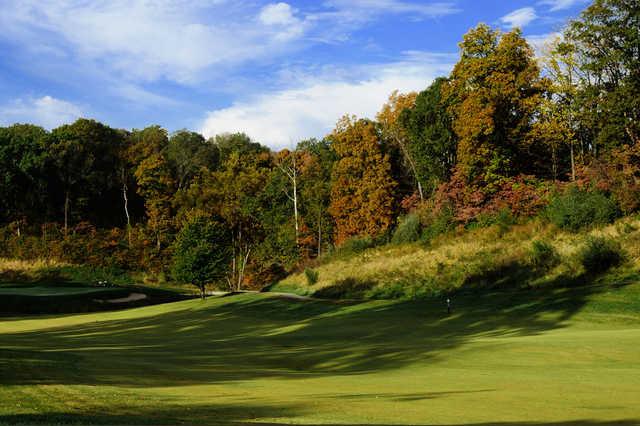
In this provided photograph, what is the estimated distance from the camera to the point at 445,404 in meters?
10.8

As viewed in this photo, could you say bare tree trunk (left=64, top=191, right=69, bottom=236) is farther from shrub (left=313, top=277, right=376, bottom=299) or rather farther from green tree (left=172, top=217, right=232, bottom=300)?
shrub (left=313, top=277, right=376, bottom=299)

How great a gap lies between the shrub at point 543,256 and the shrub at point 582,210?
11.8 ft

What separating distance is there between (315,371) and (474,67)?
41.3m

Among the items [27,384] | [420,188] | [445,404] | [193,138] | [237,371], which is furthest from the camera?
[193,138]

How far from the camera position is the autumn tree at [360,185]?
61.2 m

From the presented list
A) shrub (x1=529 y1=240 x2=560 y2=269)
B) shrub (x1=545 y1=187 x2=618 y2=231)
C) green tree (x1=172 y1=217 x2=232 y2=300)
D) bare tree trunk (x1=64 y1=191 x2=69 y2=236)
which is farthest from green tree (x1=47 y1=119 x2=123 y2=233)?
shrub (x1=545 y1=187 x2=618 y2=231)

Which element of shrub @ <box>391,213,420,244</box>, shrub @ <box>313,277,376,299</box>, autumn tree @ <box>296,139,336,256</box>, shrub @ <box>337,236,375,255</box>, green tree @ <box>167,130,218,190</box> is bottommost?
shrub @ <box>313,277,376,299</box>

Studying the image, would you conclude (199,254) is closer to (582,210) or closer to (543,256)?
(543,256)

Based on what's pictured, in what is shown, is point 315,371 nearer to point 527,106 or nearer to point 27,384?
point 27,384

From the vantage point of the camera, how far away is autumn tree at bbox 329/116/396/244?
2409 inches

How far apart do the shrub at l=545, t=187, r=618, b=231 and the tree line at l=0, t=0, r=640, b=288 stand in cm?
107

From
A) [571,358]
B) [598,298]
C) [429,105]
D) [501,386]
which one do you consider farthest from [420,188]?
[501,386]

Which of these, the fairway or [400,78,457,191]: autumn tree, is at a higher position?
[400,78,457,191]: autumn tree

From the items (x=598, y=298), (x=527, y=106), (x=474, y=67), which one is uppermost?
(x=474, y=67)
